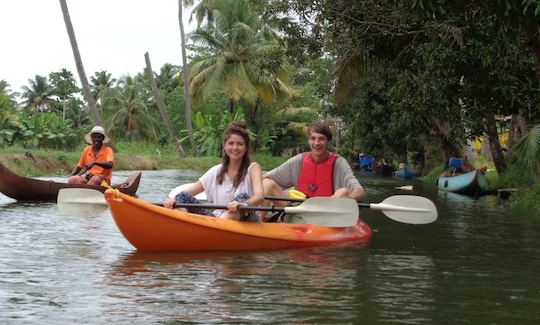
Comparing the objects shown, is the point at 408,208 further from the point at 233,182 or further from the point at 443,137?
the point at 443,137

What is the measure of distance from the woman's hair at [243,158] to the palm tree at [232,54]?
26.7 metres

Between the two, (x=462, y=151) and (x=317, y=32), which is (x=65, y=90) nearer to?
(x=462, y=151)

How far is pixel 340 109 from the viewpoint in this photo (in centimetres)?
3061

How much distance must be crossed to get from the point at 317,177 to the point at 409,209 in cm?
102

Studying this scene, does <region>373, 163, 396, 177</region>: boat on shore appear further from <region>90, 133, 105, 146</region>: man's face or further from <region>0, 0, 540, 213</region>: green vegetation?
<region>90, 133, 105, 146</region>: man's face

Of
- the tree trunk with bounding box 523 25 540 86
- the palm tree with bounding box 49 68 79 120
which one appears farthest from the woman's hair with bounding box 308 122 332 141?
the palm tree with bounding box 49 68 79 120

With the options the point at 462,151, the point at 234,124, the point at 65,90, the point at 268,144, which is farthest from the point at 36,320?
the point at 65,90

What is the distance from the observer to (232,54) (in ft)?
112

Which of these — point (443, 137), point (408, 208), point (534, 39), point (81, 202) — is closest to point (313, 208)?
point (408, 208)

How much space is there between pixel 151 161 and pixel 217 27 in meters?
8.86

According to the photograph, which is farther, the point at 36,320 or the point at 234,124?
the point at 234,124

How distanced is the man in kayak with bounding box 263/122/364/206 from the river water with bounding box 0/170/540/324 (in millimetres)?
647

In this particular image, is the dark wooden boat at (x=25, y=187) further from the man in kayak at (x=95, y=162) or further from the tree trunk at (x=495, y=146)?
the tree trunk at (x=495, y=146)

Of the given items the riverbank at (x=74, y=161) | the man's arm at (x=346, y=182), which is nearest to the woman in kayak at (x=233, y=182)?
the man's arm at (x=346, y=182)
